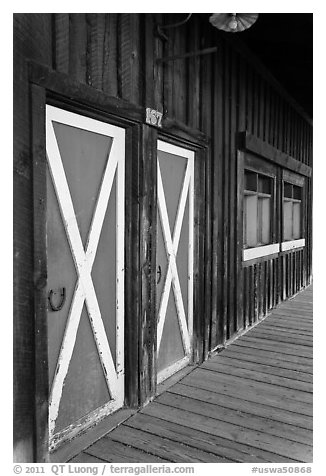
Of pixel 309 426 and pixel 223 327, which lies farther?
pixel 223 327

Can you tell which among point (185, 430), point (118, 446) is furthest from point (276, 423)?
point (118, 446)

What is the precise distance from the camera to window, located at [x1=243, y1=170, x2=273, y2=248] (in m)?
5.98

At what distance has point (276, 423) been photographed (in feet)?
9.96

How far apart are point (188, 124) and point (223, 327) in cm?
260

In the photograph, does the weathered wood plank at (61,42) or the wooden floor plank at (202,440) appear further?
the wooden floor plank at (202,440)

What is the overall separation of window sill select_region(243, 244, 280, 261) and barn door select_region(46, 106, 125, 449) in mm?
3002

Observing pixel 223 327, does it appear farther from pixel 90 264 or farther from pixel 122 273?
pixel 90 264

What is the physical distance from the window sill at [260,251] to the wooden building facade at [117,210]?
1.08 ft

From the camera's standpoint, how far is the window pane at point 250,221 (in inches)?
239

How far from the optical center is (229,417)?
3.13 m

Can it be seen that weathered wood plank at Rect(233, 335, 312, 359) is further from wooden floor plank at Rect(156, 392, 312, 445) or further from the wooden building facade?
wooden floor plank at Rect(156, 392, 312, 445)

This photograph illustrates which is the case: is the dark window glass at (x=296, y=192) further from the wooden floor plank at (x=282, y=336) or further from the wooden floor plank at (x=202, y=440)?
the wooden floor plank at (x=202, y=440)

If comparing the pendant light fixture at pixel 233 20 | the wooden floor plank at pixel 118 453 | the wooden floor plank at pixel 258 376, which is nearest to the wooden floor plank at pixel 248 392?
the wooden floor plank at pixel 258 376

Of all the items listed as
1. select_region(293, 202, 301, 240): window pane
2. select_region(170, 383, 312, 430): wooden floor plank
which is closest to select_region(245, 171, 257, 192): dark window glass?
select_region(293, 202, 301, 240): window pane
